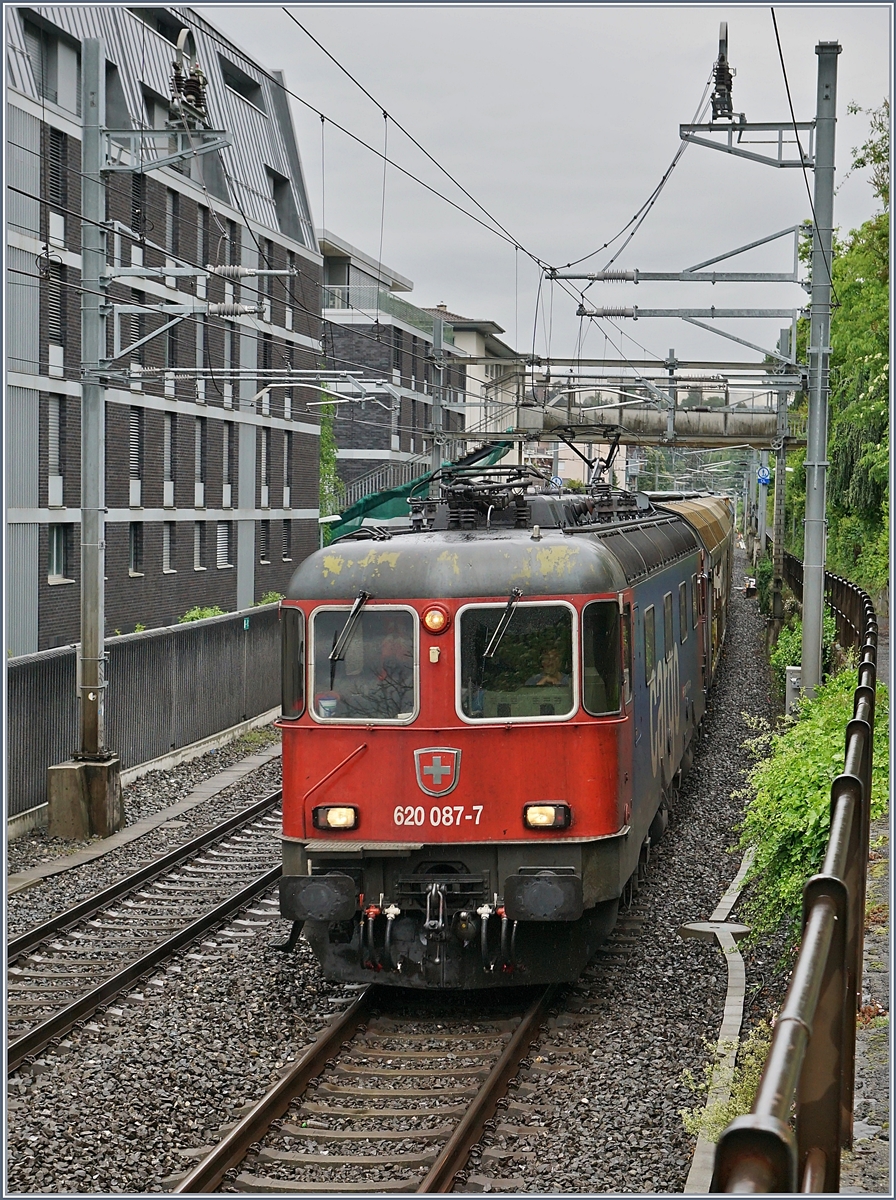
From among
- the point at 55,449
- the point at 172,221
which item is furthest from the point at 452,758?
the point at 172,221

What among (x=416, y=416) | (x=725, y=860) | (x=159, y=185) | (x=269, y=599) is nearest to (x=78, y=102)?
(x=159, y=185)

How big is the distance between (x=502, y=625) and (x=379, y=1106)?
3129mm

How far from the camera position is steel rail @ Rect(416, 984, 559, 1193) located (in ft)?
21.6

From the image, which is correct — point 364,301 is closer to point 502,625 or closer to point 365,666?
point 365,666

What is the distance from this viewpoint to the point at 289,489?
41.2 meters

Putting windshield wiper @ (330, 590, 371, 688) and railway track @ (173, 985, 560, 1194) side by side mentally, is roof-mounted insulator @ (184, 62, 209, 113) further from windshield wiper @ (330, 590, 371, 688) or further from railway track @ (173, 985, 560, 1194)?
railway track @ (173, 985, 560, 1194)

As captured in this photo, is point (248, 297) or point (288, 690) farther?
point (248, 297)

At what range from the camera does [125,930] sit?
1177cm

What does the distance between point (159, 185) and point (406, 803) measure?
24868 mm

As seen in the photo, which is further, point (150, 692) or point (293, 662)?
point (150, 692)

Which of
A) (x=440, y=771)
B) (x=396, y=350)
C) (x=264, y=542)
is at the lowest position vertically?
(x=440, y=771)

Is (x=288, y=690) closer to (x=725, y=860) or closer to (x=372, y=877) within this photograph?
(x=372, y=877)

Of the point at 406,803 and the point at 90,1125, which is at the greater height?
the point at 406,803

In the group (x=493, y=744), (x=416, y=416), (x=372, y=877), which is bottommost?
(x=372, y=877)
